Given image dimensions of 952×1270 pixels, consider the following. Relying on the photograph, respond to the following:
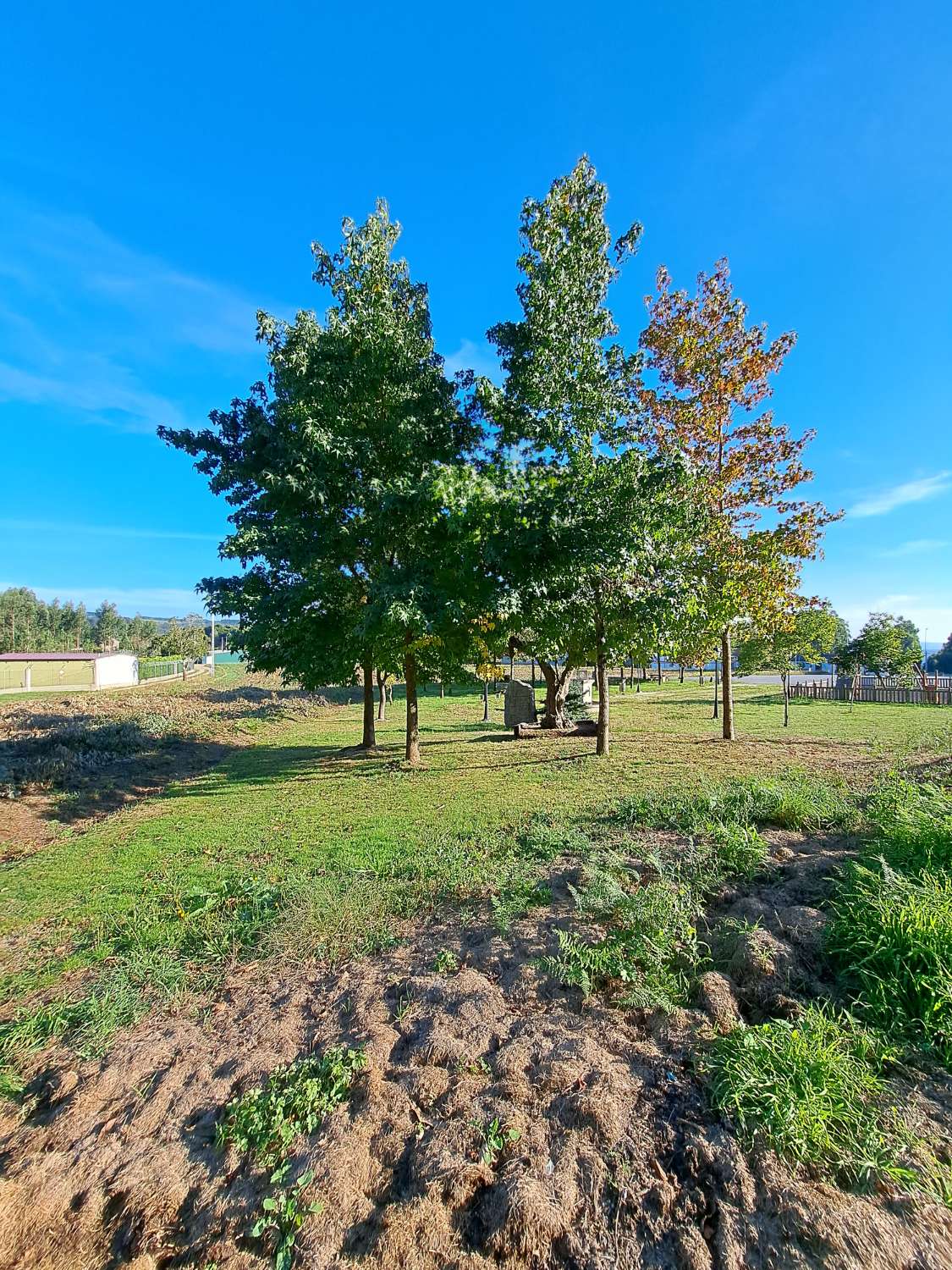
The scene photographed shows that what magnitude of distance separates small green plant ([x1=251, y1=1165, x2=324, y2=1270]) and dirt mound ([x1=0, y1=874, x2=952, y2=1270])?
1.6 inches

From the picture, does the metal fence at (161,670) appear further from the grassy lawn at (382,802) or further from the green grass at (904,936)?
the green grass at (904,936)

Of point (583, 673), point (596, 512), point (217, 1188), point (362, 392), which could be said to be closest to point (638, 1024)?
point (217, 1188)

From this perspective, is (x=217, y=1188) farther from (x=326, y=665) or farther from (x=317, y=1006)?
(x=326, y=665)

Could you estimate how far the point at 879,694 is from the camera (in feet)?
78.4

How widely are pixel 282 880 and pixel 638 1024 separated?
11.9ft

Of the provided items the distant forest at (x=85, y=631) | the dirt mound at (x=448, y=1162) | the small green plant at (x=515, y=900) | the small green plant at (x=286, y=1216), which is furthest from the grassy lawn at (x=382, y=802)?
the distant forest at (x=85, y=631)

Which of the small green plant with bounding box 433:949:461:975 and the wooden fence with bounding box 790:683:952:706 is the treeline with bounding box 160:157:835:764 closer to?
the small green plant with bounding box 433:949:461:975

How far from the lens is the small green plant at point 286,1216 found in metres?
1.85

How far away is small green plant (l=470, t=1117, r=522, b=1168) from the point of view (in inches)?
81.4

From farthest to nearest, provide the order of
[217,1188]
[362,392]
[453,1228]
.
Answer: [362,392]
[217,1188]
[453,1228]

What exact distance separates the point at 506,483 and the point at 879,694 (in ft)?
78.1

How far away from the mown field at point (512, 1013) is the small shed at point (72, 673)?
34.2m

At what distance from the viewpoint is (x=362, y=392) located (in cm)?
1015

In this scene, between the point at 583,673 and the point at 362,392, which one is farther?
the point at 583,673
